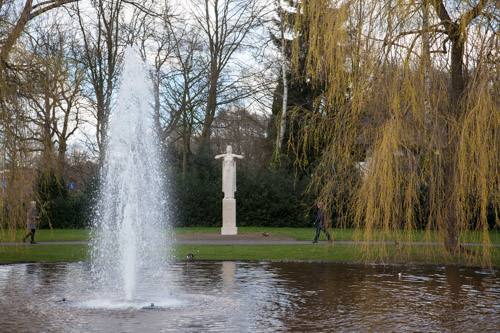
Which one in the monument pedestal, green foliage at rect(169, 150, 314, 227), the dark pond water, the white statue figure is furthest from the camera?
green foliage at rect(169, 150, 314, 227)

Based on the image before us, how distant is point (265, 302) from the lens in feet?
35.6

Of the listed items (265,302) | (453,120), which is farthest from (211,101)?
(265,302)

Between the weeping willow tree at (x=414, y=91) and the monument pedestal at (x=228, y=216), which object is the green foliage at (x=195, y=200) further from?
the weeping willow tree at (x=414, y=91)

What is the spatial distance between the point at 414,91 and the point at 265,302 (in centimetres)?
510

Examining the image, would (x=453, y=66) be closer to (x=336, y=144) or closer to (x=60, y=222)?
(x=336, y=144)

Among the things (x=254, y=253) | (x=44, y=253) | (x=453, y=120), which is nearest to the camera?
(x=453, y=120)

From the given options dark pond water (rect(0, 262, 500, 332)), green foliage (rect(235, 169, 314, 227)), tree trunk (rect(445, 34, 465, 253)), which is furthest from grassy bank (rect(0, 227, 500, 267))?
green foliage (rect(235, 169, 314, 227))

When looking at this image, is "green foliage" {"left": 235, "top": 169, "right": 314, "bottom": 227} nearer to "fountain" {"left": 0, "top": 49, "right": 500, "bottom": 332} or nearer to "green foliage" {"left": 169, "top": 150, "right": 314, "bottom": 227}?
"green foliage" {"left": 169, "top": 150, "right": 314, "bottom": 227}

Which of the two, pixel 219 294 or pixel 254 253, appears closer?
pixel 219 294

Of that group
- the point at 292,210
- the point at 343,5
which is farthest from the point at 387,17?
the point at 292,210

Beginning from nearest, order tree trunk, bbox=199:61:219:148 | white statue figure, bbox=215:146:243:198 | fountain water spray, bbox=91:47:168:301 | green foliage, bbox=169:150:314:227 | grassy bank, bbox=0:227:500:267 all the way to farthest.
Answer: fountain water spray, bbox=91:47:168:301 → grassy bank, bbox=0:227:500:267 → white statue figure, bbox=215:146:243:198 → green foliage, bbox=169:150:314:227 → tree trunk, bbox=199:61:219:148

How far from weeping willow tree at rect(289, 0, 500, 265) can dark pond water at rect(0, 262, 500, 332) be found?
1.38 m

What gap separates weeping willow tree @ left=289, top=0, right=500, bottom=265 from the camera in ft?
40.6

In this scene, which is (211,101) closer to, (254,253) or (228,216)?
(228,216)
